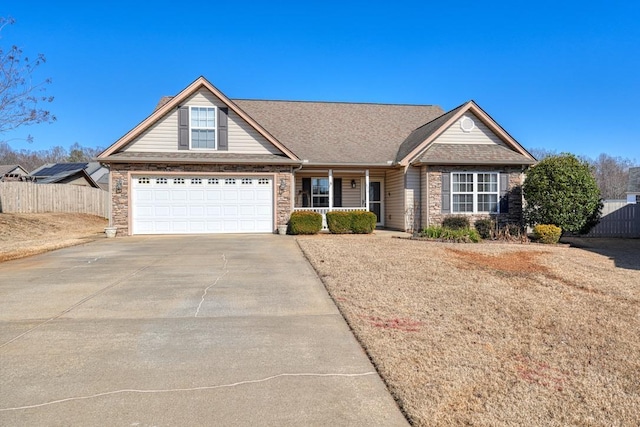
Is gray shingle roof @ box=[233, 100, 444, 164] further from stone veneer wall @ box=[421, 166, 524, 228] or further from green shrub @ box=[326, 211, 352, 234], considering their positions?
green shrub @ box=[326, 211, 352, 234]

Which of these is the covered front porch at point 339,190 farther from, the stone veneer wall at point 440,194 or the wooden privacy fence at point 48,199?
the wooden privacy fence at point 48,199

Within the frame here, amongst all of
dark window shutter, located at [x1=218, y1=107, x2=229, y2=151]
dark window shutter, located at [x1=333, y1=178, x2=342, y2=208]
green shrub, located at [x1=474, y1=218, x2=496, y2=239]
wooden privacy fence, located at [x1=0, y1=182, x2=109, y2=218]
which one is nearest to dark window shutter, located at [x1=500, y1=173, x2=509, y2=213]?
green shrub, located at [x1=474, y1=218, x2=496, y2=239]

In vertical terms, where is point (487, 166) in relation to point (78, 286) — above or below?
above

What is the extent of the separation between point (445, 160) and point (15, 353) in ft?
49.1

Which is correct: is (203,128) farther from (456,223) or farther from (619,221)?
(619,221)

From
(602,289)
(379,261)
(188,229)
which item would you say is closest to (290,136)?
(188,229)

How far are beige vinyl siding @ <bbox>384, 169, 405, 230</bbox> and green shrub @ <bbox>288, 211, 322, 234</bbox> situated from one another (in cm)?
391

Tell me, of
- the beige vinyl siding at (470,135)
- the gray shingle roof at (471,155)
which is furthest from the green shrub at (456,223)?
the beige vinyl siding at (470,135)

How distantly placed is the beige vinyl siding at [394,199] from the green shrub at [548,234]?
204 inches

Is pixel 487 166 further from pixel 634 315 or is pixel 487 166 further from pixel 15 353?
pixel 15 353

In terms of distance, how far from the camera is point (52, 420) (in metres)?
3.22

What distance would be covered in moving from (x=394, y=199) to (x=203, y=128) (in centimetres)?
876

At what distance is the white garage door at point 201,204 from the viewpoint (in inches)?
641

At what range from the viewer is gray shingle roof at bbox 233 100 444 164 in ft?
61.5
